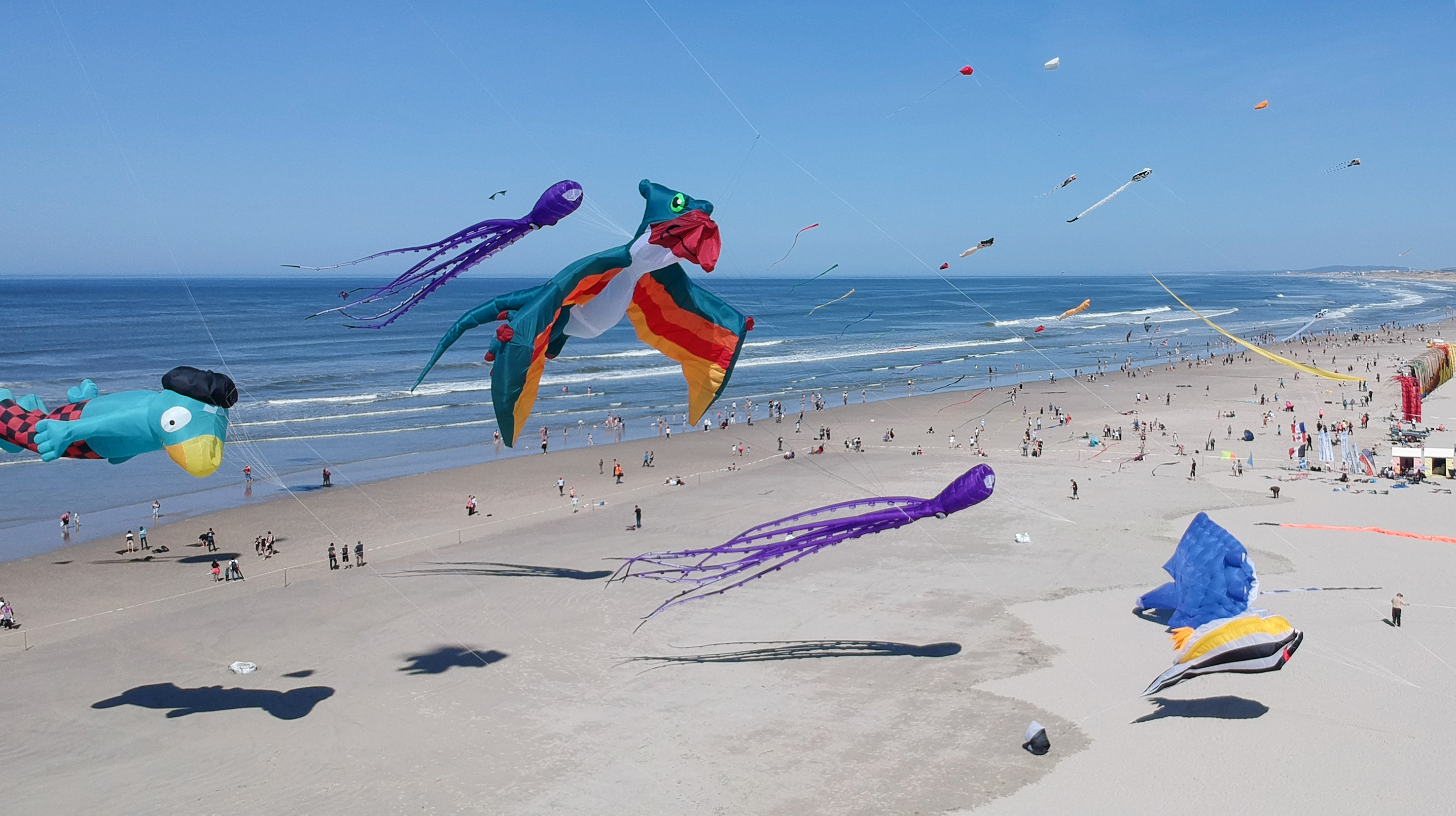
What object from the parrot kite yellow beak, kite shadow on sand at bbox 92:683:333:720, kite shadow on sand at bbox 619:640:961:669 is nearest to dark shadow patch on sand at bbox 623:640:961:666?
kite shadow on sand at bbox 619:640:961:669

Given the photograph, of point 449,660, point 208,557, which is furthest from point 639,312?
point 208,557

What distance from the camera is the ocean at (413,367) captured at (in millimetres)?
25016

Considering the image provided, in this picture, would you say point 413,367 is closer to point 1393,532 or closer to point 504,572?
point 504,572

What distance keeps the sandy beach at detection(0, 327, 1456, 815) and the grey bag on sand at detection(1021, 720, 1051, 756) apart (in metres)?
0.21

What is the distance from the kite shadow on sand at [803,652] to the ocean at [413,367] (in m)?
4.99

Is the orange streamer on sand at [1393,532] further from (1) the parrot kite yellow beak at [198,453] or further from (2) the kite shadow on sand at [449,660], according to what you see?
(1) the parrot kite yellow beak at [198,453]

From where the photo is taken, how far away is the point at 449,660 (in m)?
12.1

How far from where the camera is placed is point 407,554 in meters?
17.5

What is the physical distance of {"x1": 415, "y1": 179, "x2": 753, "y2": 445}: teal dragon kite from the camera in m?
8.22

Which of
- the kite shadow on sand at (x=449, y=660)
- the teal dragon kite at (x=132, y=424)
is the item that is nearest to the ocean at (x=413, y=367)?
the kite shadow on sand at (x=449, y=660)

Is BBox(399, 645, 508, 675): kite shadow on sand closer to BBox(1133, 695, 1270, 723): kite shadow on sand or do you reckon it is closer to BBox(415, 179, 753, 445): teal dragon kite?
BBox(415, 179, 753, 445): teal dragon kite

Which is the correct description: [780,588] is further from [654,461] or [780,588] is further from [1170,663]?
[654,461]

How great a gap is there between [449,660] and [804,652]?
460cm

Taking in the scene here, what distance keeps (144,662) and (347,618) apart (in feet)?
8.40
